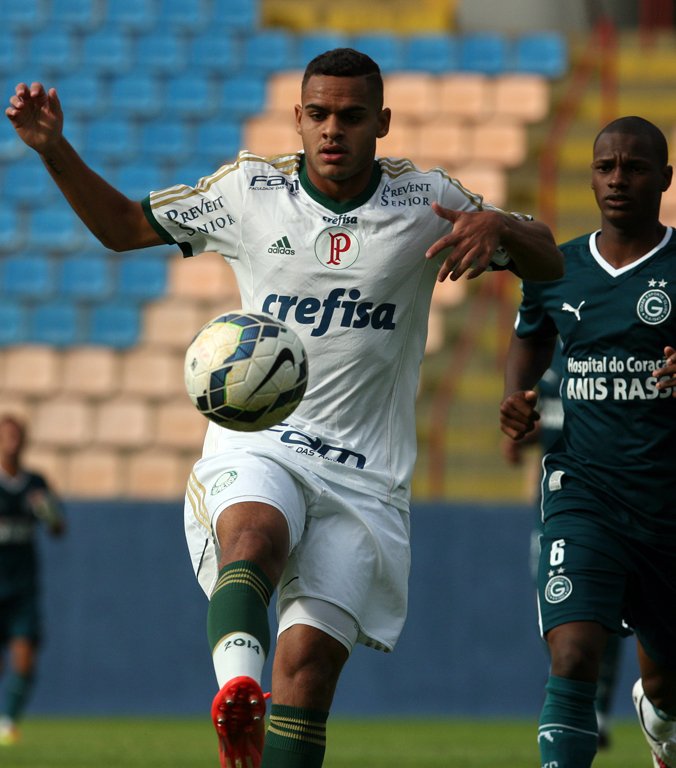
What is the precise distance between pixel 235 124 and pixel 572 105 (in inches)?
142

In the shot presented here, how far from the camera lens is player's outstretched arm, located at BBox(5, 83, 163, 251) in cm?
500

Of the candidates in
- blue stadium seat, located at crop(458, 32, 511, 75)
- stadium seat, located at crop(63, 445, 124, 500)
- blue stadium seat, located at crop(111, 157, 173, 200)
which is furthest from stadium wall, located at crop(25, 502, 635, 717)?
blue stadium seat, located at crop(458, 32, 511, 75)

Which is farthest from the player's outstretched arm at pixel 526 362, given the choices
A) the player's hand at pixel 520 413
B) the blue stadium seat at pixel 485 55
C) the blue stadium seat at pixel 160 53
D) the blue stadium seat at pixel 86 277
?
the blue stadium seat at pixel 160 53

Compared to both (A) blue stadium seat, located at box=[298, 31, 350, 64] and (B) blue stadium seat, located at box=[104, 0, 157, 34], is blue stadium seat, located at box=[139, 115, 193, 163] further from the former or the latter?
(A) blue stadium seat, located at box=[298, 31, 350, 64]

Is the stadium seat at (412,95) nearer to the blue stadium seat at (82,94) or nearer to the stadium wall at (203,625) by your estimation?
the blue stadium seat at (82,94)

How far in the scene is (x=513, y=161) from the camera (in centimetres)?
1719

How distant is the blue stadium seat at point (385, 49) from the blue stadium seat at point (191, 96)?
1656mm

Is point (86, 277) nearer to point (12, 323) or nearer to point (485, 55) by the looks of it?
point (12, 323)

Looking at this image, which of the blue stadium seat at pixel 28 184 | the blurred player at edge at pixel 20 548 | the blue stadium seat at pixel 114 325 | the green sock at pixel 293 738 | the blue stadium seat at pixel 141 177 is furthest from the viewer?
the blue stadium seat at pixel 28 184

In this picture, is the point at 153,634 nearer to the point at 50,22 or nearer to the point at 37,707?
the point at 37,707

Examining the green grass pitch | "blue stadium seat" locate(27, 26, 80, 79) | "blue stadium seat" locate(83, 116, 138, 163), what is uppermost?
"blue stadium seat" locate(27, 26, 80, 79)

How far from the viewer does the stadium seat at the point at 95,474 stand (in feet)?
49.3

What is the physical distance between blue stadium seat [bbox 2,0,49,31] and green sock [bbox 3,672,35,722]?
8.68 meters

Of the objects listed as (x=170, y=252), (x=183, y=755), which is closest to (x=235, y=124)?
(x=170, y=252)
